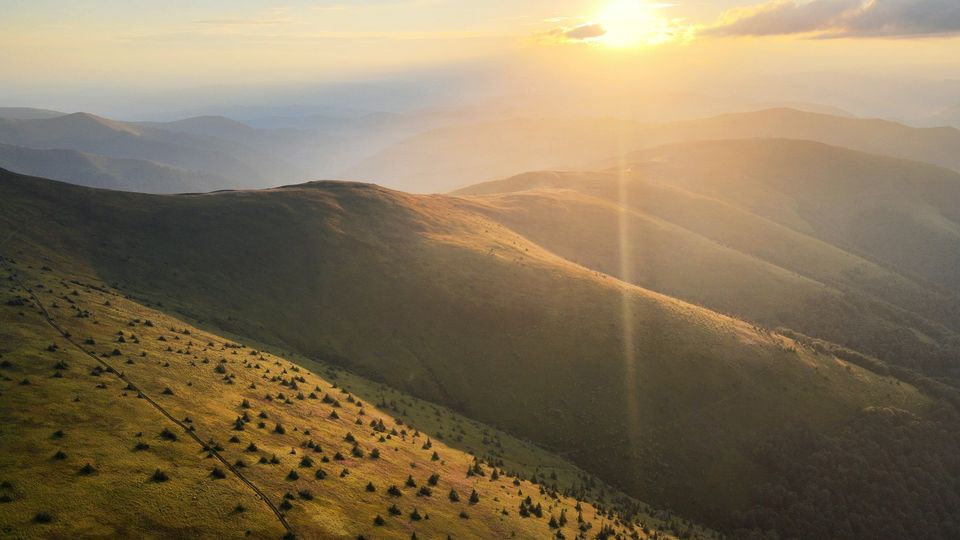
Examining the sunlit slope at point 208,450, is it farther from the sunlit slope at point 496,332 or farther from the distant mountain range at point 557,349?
the distant mountain range at point 557,349

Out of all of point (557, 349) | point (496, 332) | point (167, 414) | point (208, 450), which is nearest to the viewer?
point (208, 450)

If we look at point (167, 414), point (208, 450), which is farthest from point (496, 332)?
point (208, 450)

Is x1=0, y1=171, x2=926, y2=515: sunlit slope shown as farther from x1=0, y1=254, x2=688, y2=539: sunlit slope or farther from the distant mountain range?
x1=0, y1=254, x2=688, y2=539: sunlit slope

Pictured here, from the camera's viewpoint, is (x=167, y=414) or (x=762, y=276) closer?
(x=167, y=414)

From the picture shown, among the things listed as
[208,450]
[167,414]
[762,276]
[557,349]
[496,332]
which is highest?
[167,414]

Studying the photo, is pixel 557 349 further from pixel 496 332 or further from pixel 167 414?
pixel 167 414

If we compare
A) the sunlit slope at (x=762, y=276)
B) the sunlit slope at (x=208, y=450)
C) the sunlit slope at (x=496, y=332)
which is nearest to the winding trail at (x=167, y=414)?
the sunlit slope at (x=208, y=450)

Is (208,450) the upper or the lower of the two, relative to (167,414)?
lower

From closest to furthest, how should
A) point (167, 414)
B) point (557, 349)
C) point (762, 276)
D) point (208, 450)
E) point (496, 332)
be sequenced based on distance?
point (208, 450) → point (167, 414) → point (557, 349) → point (496, 332) → point (762, 276)
